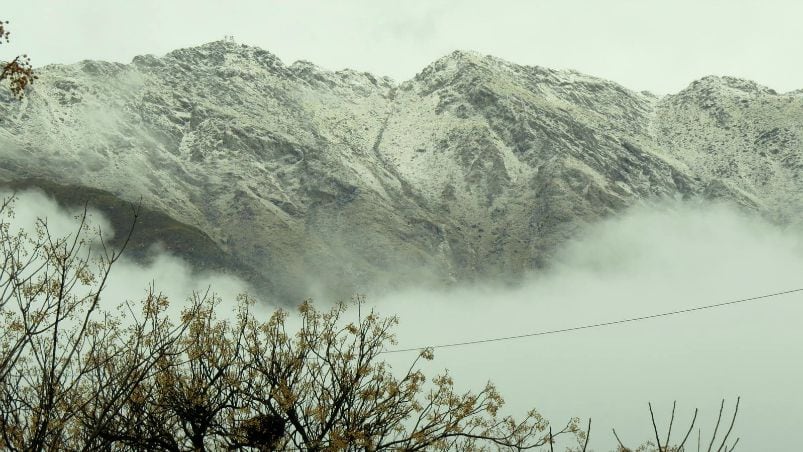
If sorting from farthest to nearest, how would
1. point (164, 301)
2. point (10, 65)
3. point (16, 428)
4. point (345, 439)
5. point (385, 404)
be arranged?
point (385, 404), point (345, 439), point (164, 301), point (16, 428), point (10, 65)

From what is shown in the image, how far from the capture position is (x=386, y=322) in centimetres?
2206

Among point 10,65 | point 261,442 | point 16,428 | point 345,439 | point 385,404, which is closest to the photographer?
point 10,65

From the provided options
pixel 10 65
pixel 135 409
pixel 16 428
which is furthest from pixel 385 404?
pixel 10 65

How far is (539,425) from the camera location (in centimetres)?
2016

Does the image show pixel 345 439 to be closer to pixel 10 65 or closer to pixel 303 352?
pixel 303 352

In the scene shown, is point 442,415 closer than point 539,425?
Yes

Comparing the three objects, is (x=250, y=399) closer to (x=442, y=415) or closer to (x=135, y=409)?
(x=135, y=409)

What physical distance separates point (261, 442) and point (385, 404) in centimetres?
367

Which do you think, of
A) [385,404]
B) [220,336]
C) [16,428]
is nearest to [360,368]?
[385,404]

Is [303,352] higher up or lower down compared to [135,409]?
higher up

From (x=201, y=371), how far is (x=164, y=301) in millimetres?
3994

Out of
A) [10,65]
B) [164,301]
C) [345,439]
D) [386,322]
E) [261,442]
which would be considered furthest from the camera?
[386,322]

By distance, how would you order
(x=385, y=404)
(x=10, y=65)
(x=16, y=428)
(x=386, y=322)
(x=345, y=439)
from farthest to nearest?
(x=386, y=322)
(x=385, y=404)
(x=345, y=439)
(x=16, y=428)
(x=10, y=65)

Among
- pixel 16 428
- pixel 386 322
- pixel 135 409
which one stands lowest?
pixel 16 428
